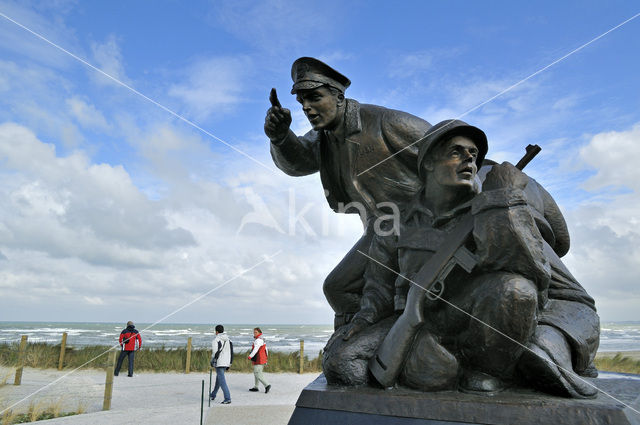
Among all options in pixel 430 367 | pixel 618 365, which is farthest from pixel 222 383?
pixel 618 365

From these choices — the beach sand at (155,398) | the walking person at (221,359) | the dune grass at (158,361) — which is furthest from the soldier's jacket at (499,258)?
the dune grass at (158,361)

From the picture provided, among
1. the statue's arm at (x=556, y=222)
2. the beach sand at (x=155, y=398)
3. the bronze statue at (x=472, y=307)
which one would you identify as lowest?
the beach sand at (x=155, y=398)

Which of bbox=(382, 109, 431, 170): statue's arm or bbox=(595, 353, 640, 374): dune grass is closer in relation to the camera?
bbox=(382, 109, 431, 170): statue's arm

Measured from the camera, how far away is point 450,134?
100 inches

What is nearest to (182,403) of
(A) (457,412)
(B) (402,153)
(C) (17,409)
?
(C) (17,409)

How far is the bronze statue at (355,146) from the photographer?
125 inches

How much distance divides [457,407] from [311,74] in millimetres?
2117

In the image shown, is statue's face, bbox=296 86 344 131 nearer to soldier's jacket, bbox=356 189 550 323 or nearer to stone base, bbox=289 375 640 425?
soldier's jacket, bbox=356 189 550 323

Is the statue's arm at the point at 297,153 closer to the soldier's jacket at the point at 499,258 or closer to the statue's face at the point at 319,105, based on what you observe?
the statue's face at the point at 319,105

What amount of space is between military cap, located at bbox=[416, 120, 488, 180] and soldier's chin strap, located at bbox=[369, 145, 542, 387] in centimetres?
46

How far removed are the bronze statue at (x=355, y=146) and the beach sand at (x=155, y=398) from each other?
4.09 metres

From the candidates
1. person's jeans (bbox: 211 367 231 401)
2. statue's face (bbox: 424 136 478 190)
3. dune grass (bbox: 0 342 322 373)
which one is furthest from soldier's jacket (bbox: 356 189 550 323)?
dune grass (bbox: 0 342 322 373)

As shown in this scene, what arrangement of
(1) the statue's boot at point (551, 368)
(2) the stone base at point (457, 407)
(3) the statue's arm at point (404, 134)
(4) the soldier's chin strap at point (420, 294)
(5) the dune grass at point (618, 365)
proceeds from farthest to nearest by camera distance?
(5) the dune grass at point (618, 365) → (3) the statue's arm at point (404, 134) → (4) the soldier's chin strap at point (420, 294) → (1) the statue's boot at point (551, 368) → (2) the stone base at point (457, 407)

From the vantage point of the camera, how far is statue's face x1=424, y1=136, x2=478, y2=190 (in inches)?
99.3
